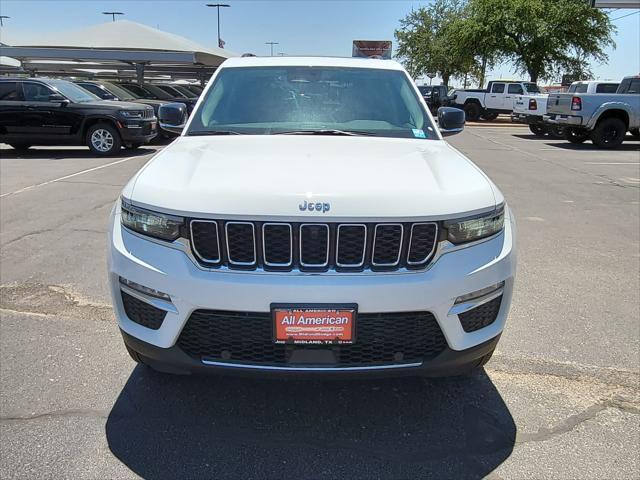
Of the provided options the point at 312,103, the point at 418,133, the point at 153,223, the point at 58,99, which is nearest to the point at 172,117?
the point at 312,103

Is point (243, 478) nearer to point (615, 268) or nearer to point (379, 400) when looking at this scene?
point (379, 400)

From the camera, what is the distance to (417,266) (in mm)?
2371

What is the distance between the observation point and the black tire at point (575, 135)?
17.2m

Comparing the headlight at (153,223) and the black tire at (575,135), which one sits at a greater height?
the headlight at (153,223)

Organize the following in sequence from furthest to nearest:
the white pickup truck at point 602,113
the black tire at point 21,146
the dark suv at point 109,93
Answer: the white pickup truck at point 602,113, the dark suv at point 109,93, the black tire at point 21,146

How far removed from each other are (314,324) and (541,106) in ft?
65.5

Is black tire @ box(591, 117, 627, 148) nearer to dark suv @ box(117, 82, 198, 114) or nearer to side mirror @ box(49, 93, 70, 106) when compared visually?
dark suv @ box(117, 82, 198, 114)

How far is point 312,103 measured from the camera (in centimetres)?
391

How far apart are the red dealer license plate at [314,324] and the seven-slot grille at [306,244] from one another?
175 mm

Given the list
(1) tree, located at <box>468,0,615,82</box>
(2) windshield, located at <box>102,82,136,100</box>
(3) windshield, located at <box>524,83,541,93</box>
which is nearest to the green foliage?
(1) tree, located at <box>468,0,615,82</box>

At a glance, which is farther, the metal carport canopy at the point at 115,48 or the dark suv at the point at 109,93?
the metal carport canopy at the point at 115,48

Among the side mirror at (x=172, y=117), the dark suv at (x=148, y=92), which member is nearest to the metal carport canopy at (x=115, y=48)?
the dark suv at (x=148, y=92)

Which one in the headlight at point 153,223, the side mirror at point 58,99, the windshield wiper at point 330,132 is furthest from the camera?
the side mirror at point 58,99

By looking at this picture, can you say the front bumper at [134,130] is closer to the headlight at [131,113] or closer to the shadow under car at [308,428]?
the headlight at [131,113]
